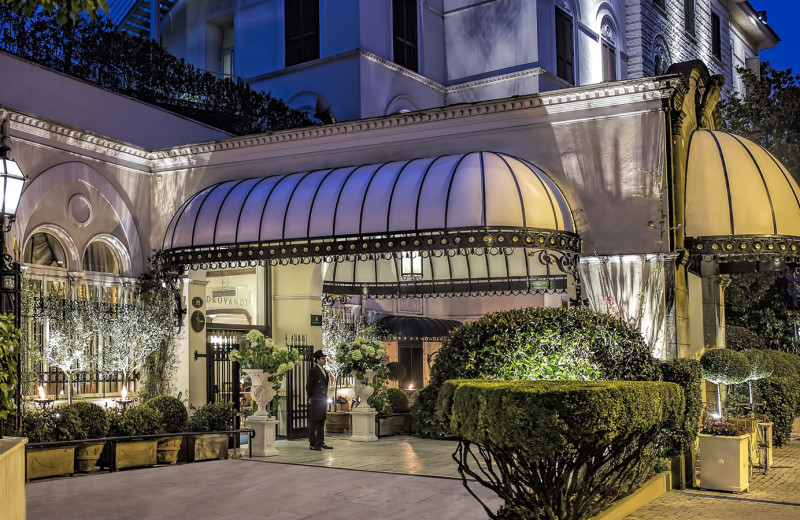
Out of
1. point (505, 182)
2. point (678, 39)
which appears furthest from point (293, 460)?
point (678, 39)

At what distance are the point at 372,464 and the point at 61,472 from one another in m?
4.52

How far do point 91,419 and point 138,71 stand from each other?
967cm

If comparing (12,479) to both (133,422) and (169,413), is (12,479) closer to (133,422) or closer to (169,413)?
(133,422)

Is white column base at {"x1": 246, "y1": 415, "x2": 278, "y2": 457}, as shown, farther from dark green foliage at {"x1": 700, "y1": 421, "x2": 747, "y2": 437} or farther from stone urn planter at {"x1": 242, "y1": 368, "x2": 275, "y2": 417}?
dark green foliage at {"x1": 700, "y1": 421, "x2": 747, "y2": 437}

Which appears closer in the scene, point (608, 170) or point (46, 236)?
point (608, 170)

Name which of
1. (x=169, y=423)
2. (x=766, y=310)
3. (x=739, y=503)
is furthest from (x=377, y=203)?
(x=766, y=310)

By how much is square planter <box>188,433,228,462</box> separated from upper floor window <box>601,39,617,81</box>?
1996 cm

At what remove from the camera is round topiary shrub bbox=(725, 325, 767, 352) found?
2164 cm

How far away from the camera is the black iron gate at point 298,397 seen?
17.9 meters

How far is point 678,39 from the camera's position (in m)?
34.8

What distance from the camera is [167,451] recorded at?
14.1 m

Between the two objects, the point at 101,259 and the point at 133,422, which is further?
the point at 101,259

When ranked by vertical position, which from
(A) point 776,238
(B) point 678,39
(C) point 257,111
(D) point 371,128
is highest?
(B) point 678,39

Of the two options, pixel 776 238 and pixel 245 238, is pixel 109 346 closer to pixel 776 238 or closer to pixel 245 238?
pixel 245 238
